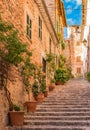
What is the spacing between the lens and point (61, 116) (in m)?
9.97

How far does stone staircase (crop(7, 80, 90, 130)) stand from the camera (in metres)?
8.86

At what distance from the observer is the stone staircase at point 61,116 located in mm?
8859

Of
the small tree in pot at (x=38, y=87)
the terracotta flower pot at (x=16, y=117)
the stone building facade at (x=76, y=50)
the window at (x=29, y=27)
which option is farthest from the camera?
the stone building facade at (x=76, y=50)

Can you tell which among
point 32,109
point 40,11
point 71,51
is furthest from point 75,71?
point 32,109

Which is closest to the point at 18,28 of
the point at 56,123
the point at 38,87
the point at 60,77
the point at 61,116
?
the point at 61,116

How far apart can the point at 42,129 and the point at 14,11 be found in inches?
158

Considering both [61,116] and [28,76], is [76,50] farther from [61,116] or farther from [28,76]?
[61,116]

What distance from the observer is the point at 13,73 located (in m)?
9.23

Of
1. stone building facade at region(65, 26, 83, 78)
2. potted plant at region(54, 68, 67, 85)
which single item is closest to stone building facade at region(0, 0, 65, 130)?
potted plant at region(54, 68, 67, 85)

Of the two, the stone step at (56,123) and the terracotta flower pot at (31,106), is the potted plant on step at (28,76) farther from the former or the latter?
the stone step at (56,123)

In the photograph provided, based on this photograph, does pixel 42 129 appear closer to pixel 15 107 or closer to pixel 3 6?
pixel 15 107

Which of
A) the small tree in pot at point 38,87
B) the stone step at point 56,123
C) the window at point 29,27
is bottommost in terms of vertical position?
the stone step at point 56,123

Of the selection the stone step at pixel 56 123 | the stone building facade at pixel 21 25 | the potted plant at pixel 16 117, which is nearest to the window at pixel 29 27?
the stone building facade at pixel 21 25

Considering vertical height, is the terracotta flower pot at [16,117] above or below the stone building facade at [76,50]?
below
